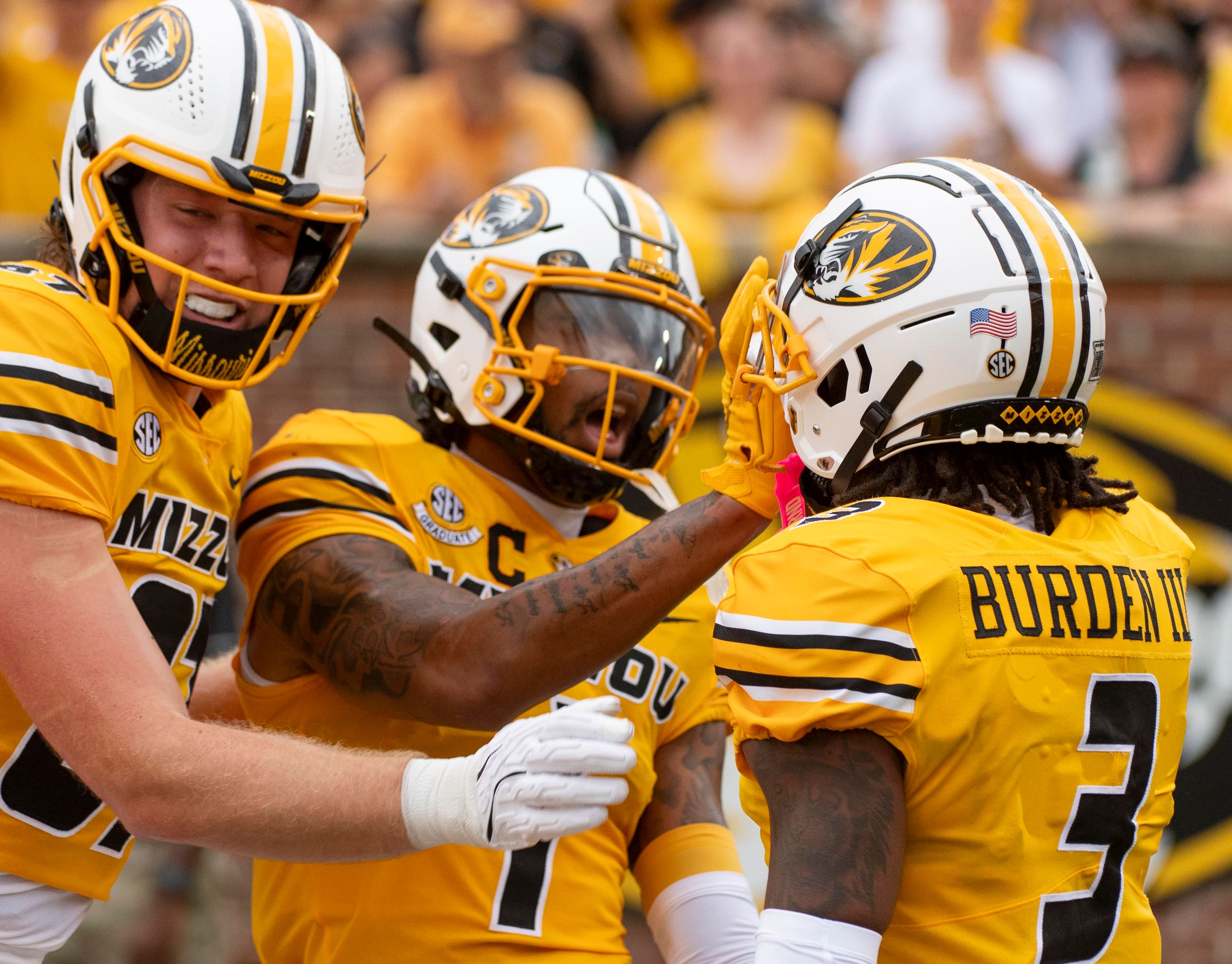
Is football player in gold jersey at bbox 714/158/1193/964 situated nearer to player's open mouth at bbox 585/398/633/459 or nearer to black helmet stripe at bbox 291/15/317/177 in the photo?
player's open mouth at bbox 585/398/633/459

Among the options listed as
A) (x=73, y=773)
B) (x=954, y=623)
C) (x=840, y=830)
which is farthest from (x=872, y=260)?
(x=73, y=773)

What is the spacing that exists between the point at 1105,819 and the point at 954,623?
41 cm

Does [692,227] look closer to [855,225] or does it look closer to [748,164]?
[748,164]

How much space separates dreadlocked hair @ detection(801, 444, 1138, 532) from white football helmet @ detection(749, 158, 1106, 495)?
36 mm

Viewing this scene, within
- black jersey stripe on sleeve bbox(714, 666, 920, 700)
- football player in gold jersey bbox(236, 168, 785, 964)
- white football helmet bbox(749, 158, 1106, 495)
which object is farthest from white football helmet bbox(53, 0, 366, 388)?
black jersey stripe on sleeve bbox(714, 666, 920, 700)

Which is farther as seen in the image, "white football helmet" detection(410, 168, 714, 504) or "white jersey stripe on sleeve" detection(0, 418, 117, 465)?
"white football helmet" detection(410, 168, 714, 504)

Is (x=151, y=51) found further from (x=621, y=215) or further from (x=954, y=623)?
(x=954, y=623)

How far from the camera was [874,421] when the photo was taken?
7.09 ft

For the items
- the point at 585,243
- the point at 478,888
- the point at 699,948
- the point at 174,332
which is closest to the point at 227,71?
the point at 174,332

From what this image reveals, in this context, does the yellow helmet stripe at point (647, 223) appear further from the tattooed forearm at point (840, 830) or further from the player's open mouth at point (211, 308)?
the tattooed forearm at point (840, 830)

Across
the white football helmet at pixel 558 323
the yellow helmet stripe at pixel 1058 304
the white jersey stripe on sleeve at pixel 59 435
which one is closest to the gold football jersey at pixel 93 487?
the white jersey stripe on sleeve at pixel 59 435

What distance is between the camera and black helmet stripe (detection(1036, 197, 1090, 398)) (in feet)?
6.98

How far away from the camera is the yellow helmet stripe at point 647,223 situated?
320cm

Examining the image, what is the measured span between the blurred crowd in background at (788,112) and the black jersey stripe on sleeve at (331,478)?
3.33 metres
